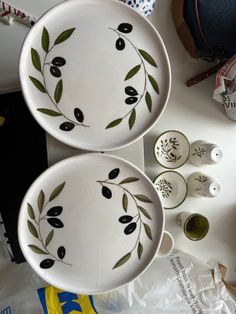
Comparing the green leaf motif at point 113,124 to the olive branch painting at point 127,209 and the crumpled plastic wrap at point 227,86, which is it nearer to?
the olive branch painting at point 127,209

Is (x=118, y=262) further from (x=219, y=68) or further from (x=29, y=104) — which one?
(x=219, y=68)

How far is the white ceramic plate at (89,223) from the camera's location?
2.36ft

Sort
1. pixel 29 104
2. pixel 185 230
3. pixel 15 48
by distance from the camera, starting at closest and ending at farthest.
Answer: pixel 29 104
pixel 15 48
pixel 185 230

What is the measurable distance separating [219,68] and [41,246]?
0.68m

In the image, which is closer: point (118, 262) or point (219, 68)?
point (118, 262)

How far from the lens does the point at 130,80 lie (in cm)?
71

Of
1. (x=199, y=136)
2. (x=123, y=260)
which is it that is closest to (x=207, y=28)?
(x=199, y=136)

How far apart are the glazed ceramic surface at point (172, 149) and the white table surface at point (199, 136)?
1.3 inches

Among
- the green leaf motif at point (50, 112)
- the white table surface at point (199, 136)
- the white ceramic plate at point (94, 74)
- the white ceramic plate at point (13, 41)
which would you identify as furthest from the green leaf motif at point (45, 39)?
the white table surface at point (199, 136)

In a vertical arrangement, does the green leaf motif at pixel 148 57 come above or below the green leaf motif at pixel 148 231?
above

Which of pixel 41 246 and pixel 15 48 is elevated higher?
pixel 15 48

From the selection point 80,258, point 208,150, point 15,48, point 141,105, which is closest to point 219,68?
point 208,150

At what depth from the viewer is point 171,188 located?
41.3 inches

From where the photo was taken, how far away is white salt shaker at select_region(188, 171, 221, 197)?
1.00 m
